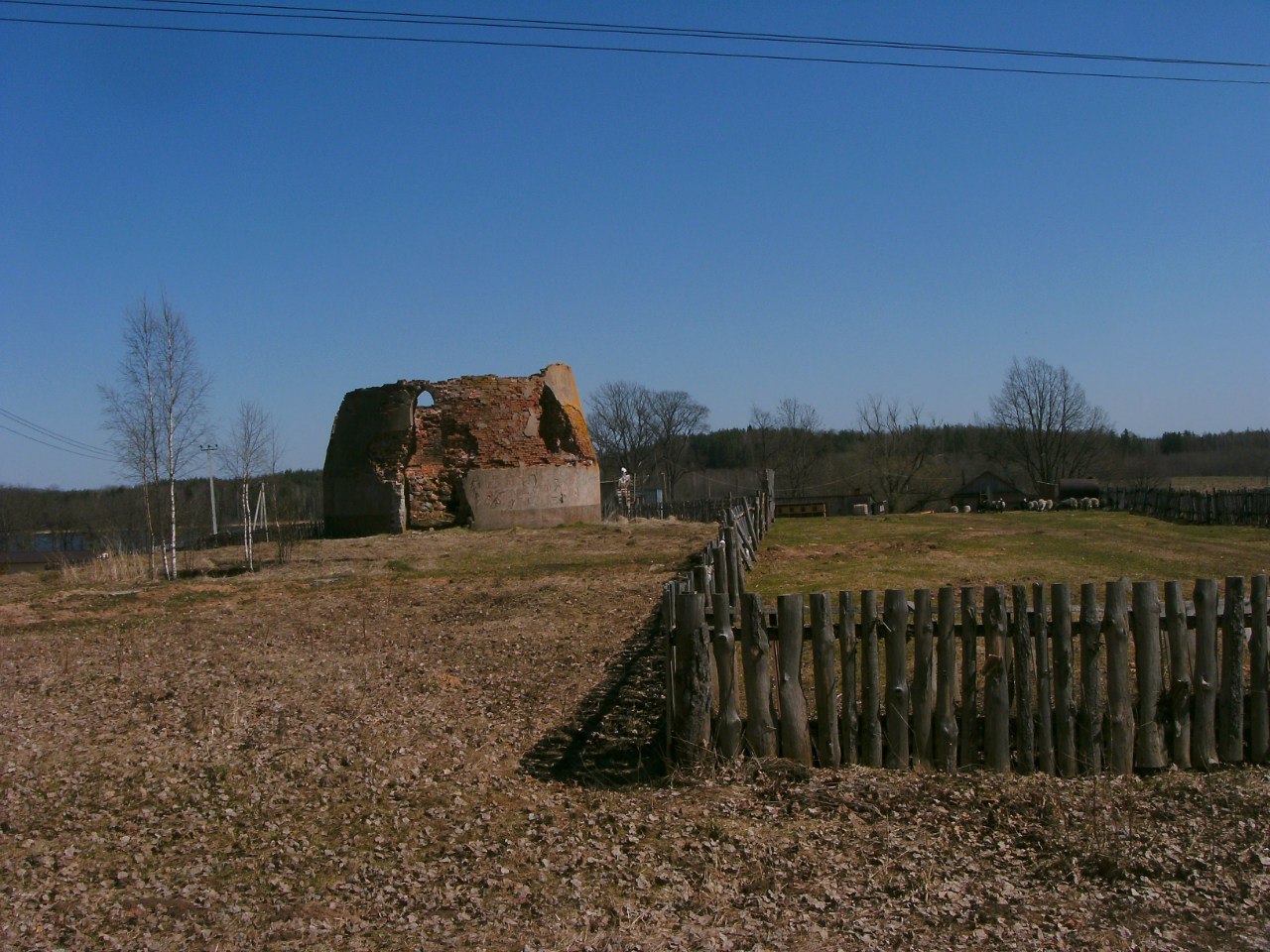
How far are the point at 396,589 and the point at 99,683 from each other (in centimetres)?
721

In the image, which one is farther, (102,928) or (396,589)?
(396,589)

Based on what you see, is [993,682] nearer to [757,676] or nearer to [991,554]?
[757,676]

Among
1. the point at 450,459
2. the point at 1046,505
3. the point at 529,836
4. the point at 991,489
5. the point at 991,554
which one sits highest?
the point at 450,459

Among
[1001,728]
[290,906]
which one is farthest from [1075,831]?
[290,906]

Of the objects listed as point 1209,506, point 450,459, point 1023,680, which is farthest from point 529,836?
point 1209,506

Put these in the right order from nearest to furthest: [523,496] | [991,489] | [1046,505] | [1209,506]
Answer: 1. [523,496]
2. [1209,506]
3. [1046,505]
4. [991,489]

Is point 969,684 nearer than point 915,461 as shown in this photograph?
Yes

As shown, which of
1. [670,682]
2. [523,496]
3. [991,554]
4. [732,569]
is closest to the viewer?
[670,682]

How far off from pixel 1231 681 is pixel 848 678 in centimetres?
214

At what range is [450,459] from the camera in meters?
29.3

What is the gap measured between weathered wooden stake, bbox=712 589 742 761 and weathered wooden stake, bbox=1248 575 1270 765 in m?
2.90

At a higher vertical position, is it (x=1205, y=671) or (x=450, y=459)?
(x=450, y=459)

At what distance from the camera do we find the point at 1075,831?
15.4ft

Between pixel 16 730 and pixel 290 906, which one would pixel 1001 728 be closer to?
pixel 290 906
